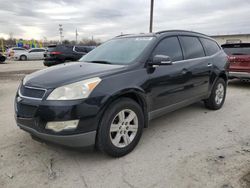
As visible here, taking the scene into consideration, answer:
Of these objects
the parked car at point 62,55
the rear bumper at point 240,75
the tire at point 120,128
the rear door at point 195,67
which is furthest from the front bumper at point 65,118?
the parked car at point 62,55

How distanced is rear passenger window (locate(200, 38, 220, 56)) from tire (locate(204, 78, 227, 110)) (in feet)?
2.24

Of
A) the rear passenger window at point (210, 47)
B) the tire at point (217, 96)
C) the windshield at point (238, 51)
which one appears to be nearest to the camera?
the rear passenger window at point (210, 47)

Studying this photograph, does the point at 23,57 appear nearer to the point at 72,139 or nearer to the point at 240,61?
the point at 240,61

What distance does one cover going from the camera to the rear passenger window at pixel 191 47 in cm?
428

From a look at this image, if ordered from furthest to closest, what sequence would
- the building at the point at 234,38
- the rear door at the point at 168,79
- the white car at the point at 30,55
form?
the building at the point at 234,38 < the white car at the point at 30,55 < the rear door at the point at 168,79

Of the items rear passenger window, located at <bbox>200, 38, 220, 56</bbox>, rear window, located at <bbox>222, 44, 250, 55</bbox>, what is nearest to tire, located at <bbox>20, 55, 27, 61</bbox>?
rear window, located at <bbox>222, 44, 250, 55</bbox>

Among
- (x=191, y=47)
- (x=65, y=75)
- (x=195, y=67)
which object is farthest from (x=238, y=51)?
(x=65, y=75)

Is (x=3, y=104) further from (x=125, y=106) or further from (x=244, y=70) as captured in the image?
(x=244, y=70)

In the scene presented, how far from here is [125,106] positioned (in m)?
3.04

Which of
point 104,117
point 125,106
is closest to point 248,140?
point 125,106

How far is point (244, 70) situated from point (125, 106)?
20.7ft

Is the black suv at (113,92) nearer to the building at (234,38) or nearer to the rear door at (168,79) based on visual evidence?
→ the rear door at (168,79)

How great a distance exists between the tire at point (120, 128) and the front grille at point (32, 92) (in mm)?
804

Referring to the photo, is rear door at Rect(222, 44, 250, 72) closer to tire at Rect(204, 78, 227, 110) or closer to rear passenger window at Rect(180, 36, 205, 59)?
tire at Rect(204, 78, 227, 110)
